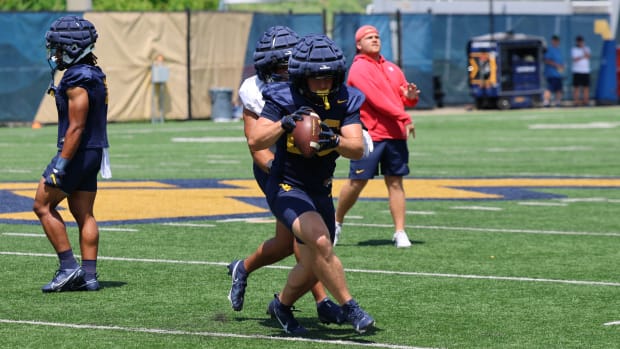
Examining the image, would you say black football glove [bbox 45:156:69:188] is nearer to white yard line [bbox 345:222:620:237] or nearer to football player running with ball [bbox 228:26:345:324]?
football player running with ball [bbox 228:26:345:324]

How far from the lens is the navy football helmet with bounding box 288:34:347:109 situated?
7.85 meters

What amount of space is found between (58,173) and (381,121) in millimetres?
3833

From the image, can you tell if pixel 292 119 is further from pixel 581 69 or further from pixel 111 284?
pixel 581 69

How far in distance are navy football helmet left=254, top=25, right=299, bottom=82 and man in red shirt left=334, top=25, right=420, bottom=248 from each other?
3.73 m

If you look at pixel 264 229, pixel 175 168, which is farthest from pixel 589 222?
pixel 175 168

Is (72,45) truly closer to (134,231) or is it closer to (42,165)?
(134,231)

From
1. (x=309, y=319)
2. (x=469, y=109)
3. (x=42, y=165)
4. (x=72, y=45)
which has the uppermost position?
(x=72, y=45)

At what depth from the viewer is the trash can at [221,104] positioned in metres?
35.6

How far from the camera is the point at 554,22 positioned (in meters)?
45.4

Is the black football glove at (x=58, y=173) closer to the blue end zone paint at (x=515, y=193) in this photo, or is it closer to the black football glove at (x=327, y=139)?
the black football glove at (x=327, y=139)

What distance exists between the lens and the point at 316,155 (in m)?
8.02

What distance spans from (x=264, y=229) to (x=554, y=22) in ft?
109

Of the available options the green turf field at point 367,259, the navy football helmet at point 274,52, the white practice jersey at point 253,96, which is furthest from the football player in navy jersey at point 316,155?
the white practice jersey at point 253,96

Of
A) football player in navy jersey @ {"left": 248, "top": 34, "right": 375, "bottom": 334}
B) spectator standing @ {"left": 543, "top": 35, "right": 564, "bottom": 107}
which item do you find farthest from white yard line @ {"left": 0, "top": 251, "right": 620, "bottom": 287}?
spectator standing @ {"left": 543, "top": 35, "right": 564, "bottom": 107}
